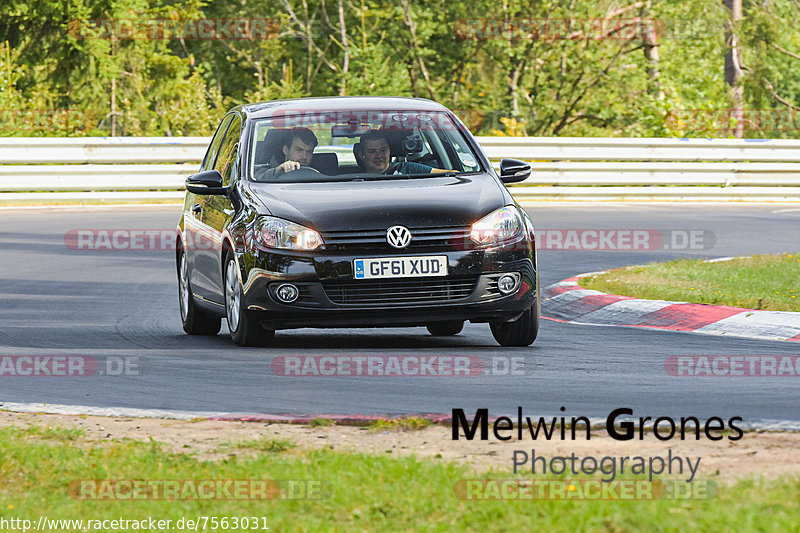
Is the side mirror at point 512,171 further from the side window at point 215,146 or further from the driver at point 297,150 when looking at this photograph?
the side window at point 215,146

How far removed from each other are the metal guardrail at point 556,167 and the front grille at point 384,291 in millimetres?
14983

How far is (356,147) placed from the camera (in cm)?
983

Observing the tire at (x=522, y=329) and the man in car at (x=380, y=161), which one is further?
the man in car at (x=380, y=161)

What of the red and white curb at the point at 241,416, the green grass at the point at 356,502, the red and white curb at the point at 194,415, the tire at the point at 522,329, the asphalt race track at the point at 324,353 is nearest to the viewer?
the green grass at the point at 356,502

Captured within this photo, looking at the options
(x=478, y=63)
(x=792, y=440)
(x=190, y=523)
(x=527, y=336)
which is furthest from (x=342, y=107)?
(x=478, y=63)

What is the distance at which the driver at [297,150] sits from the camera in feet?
31.9

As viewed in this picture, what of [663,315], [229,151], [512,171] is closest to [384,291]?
[512,171]

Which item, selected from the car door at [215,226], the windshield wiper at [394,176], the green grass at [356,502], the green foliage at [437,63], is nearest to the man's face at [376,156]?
the windshield wiper at [394,176]

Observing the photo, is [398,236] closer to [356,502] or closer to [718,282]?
[356,502]

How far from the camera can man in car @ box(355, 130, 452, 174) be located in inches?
383

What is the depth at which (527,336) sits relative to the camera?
30.6 feet

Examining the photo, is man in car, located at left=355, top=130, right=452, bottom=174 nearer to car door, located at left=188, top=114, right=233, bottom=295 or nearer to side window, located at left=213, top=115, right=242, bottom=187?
side window, located at left=213, top=115, right=242, bottom=187

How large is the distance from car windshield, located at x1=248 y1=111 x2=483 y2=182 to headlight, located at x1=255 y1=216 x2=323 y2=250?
0.80 meters

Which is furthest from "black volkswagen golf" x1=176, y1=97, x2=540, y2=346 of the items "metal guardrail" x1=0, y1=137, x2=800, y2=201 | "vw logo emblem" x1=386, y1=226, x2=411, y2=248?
"metal guardrail" x1=0, y1=137, x2=800, y2=201
